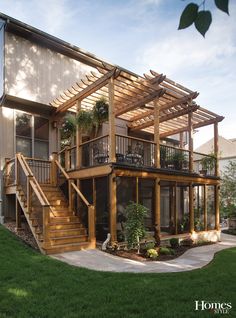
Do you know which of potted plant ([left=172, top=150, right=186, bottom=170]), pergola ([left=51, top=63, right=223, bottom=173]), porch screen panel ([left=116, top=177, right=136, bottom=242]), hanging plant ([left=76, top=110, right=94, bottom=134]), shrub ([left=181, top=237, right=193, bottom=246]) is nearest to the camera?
pergola ([left=51, top=63, right=223, bottom=173])

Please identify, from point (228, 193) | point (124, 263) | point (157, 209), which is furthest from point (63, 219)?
point (228, 193)

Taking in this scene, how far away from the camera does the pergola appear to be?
9.93m

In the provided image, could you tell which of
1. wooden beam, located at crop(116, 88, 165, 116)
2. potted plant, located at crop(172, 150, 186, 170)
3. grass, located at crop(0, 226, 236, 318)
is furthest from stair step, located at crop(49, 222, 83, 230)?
wooden beam, located at crop(116, 88, 165, 116)

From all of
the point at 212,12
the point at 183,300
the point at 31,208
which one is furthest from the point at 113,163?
the point at 212,12

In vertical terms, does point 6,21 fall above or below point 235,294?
above

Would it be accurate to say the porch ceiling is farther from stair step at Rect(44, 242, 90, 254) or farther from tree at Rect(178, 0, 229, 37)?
tree at Rect(178, 0, 229, 37)

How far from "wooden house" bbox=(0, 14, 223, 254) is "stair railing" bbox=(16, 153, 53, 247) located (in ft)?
0.09

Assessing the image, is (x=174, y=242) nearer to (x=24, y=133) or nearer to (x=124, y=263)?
(x=124, y=263)

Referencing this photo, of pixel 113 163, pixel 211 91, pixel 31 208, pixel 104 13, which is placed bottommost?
pixel 31 208

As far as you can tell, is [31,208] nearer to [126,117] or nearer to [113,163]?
[113,163]

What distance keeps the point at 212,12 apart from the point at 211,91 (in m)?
3.10

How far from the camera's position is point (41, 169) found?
12.5m

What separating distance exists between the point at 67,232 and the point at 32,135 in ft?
16.0

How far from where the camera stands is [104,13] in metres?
2.86
